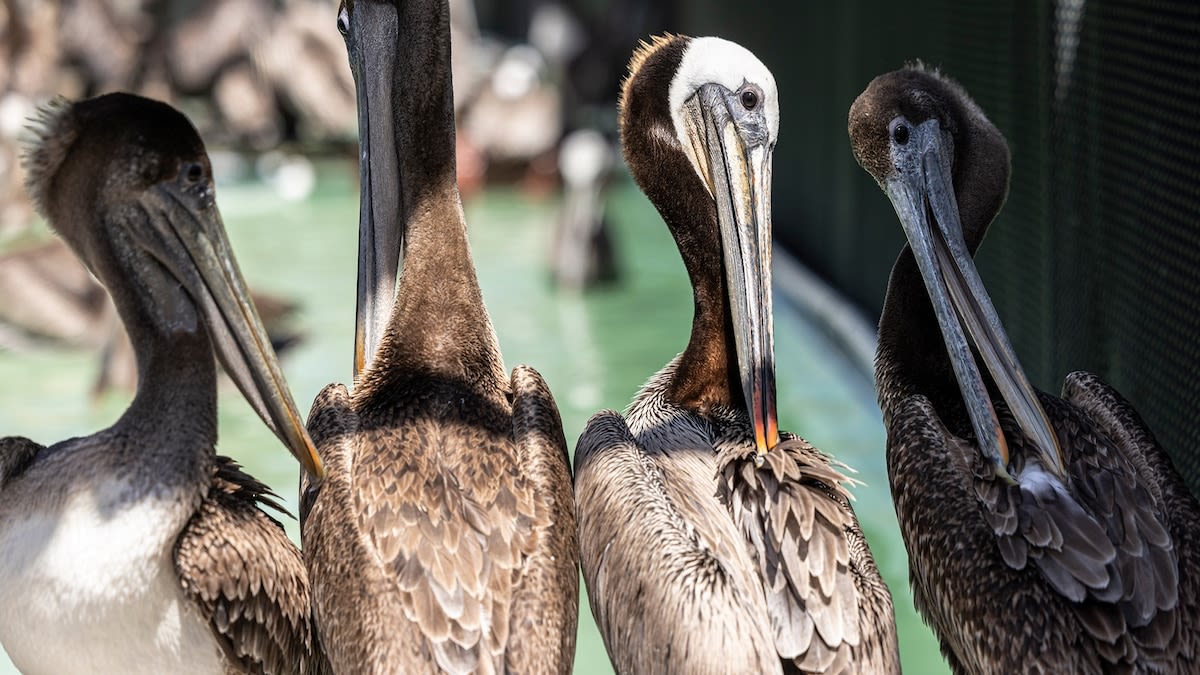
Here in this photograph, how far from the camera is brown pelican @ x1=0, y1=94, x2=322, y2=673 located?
2.87 metres

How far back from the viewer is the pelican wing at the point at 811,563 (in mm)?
2807

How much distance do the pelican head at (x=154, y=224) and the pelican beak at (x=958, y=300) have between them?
1464 millimetres

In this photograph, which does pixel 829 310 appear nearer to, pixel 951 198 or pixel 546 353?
pixel 546 353

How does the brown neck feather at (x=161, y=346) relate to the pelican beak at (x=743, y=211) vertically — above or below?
below

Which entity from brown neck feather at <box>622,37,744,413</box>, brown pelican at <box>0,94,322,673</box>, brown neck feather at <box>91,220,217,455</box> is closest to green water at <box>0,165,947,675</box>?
brown neck feather at <box>622,37,744,413</box>

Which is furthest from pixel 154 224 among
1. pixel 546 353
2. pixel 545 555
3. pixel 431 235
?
pixel 546 353

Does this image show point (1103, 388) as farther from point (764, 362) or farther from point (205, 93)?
point (205, 93)

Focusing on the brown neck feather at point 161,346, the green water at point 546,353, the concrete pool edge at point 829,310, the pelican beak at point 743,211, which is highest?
the pelican beak at point 743,211

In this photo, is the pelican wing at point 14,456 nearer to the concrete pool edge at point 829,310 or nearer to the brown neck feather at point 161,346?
the brown neck feather at point 161,346

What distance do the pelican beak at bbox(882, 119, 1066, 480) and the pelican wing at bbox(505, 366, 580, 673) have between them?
0.93m

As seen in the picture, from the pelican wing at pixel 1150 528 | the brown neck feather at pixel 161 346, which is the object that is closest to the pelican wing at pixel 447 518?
the brown neck feather at pixel 161 346

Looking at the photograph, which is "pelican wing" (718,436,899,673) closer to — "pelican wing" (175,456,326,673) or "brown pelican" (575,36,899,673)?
"brown pelican" (575,36,899,673)

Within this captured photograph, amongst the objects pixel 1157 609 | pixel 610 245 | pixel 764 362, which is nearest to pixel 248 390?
pixel 764 362

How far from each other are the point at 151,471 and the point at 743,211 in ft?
4.77
